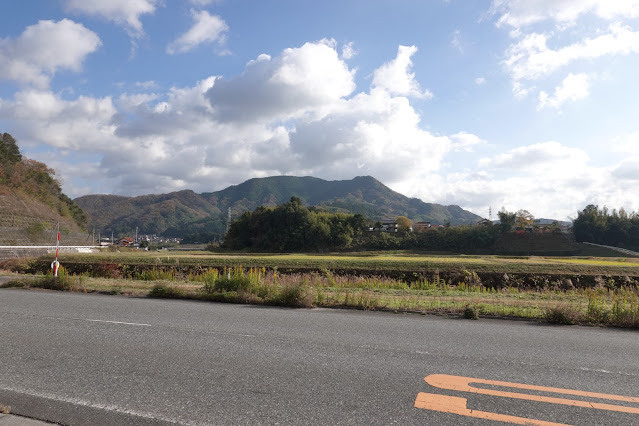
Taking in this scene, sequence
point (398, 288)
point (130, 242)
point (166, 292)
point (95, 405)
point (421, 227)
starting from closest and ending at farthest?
point (95, 405)
point (166, 292)
point (398, 288)
point (130, 242)
point (421, 227)

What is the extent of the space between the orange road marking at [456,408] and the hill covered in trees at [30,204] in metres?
46.3

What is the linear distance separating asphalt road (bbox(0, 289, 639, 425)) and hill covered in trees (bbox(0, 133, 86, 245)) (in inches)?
1649

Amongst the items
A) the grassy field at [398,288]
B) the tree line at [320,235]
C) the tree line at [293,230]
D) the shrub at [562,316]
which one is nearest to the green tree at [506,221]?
the tree line at [320,235]

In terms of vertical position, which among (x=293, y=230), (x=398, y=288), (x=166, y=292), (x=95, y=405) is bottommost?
(x=398, y=288)

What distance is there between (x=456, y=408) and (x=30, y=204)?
66652 mm

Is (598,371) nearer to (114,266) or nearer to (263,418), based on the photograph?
(263,418)

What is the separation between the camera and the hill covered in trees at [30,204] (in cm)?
4332

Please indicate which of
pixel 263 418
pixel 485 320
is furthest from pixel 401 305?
pixel 263 418

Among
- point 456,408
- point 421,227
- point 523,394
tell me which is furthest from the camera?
point 421,227

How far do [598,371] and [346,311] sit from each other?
565 cm

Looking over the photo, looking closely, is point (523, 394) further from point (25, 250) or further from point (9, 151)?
point (9, 151)

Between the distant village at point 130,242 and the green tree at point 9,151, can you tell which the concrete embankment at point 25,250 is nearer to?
the distant village at point 130,242

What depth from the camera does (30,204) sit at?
55.6m

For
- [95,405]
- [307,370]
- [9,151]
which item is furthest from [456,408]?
[9,151]
